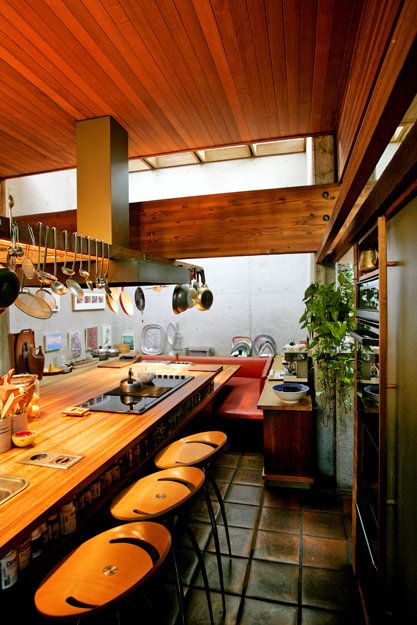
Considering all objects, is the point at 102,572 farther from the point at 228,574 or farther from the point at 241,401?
the point at 241,401

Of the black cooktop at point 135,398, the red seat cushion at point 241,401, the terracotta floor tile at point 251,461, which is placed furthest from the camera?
the red seat cushion at point 241,401

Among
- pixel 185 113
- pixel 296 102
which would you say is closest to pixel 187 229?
pixel 185 113

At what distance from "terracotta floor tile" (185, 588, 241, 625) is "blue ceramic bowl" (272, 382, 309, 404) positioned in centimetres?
172

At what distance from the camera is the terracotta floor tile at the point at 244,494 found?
3398 millimetres

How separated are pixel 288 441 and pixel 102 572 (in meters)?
2.52

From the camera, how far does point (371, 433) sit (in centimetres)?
195

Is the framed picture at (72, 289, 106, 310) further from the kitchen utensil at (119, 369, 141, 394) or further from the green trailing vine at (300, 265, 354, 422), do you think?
the green trailing vine at (300, 265, 354, 422)

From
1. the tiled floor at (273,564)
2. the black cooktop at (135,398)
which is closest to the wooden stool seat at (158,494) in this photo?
the tiled floor at (273,564)

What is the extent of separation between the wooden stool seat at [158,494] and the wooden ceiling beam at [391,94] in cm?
166

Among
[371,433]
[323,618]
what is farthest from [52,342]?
[371,433]

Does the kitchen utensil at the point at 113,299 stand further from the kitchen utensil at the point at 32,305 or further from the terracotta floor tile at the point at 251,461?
the terracotta floor tile at the point at 251,461

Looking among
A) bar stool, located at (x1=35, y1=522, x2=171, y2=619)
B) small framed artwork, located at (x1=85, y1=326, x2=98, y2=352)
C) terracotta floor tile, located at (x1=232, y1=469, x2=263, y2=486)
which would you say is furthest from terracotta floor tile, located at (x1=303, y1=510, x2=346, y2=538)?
small framed artwork, located at (x1=85, y1=326, x2=98, y2=352)

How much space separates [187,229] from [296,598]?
3.28 metres

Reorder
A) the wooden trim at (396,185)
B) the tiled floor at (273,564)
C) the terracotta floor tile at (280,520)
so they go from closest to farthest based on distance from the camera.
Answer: the wooden trim at (396,185), the tiled floor at (273,564), the terracotta floor tile at (280,520)
